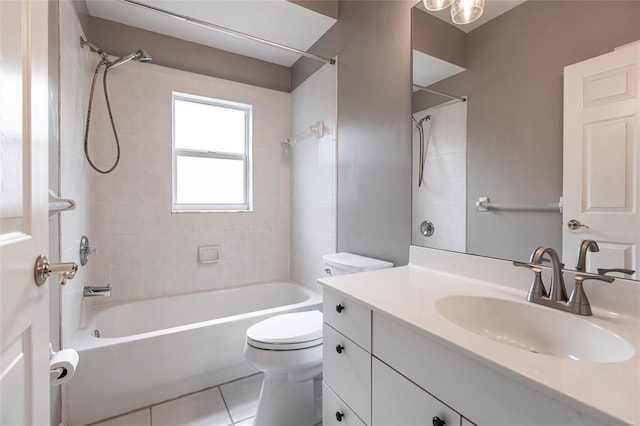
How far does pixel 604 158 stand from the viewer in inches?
32.5

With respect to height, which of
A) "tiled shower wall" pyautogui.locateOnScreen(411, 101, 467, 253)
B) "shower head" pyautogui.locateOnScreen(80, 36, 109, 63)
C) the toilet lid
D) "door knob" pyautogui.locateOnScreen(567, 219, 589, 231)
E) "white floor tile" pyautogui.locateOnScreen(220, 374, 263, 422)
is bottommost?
"white floor tile" pyautogui.locateOnScreen(220, 374, 263, 422)

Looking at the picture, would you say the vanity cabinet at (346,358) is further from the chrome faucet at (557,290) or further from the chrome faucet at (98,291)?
the chrome faucet at (98,291)

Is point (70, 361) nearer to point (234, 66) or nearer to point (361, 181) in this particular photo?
point (361, 181)

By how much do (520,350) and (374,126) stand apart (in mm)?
1382

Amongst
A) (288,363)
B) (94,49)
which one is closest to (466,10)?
(288,363)

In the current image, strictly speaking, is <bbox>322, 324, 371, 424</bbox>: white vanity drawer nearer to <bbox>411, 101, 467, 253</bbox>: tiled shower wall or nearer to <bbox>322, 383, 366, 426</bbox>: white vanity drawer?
<bbox>322, 383, 366, 426</bbox>: white vanity drawer

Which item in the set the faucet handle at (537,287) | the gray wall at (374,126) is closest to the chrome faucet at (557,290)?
the faucet handle at (537,287)

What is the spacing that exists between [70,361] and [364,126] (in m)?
1.70

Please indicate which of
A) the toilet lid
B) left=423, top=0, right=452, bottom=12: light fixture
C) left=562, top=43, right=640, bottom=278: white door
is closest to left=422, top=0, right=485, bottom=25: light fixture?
left=423, top=0, right=452, bottom=12: light fixture

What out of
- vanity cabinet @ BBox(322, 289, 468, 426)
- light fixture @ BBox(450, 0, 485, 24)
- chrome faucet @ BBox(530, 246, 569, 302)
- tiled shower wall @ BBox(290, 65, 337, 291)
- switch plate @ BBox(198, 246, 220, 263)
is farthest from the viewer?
switch plate @ BBox(198, 246, 220, 263)

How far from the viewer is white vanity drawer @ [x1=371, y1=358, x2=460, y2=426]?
0.69m

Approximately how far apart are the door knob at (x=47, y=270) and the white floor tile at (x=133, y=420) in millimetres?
1276

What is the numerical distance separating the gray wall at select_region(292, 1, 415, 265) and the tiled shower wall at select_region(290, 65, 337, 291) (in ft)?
0.36

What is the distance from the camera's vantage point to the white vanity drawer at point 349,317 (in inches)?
36.3
